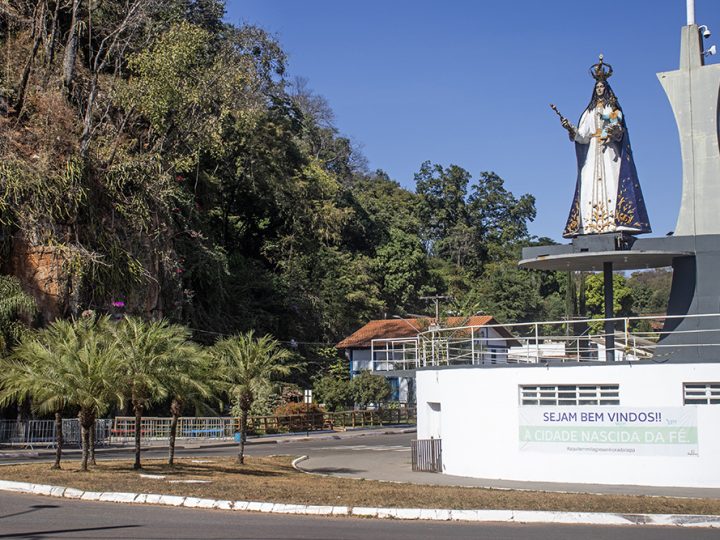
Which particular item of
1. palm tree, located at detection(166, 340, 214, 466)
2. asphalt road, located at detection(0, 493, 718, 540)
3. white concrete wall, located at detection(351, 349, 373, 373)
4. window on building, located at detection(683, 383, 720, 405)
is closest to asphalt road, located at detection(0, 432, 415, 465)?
palm tree, located at detection(166, 340, 214, 466)

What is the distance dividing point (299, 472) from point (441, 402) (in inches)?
180

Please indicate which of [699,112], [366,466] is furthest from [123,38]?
[699,112]

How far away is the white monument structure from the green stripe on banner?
25 mm

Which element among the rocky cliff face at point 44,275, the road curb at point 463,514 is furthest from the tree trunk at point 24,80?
the road curb at point 463,514

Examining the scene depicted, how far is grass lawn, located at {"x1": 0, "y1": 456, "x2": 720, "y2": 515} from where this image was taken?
15.5 m

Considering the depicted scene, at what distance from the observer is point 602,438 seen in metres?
21.6

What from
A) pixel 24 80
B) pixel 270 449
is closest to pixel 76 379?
pixel 270 449

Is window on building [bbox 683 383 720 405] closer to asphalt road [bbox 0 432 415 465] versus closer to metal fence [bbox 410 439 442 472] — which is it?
metal fence [bbox 410 439 442 472]

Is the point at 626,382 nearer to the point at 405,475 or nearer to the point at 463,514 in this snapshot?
the point at 405,475

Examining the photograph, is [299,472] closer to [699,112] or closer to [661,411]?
[661,411]

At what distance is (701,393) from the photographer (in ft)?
68.3

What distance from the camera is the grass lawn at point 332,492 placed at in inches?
611

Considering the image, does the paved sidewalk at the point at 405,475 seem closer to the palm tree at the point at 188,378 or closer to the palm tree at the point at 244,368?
the palm tree at the point at 244,368

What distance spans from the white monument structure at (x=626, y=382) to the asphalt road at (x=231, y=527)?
7.17 meters
